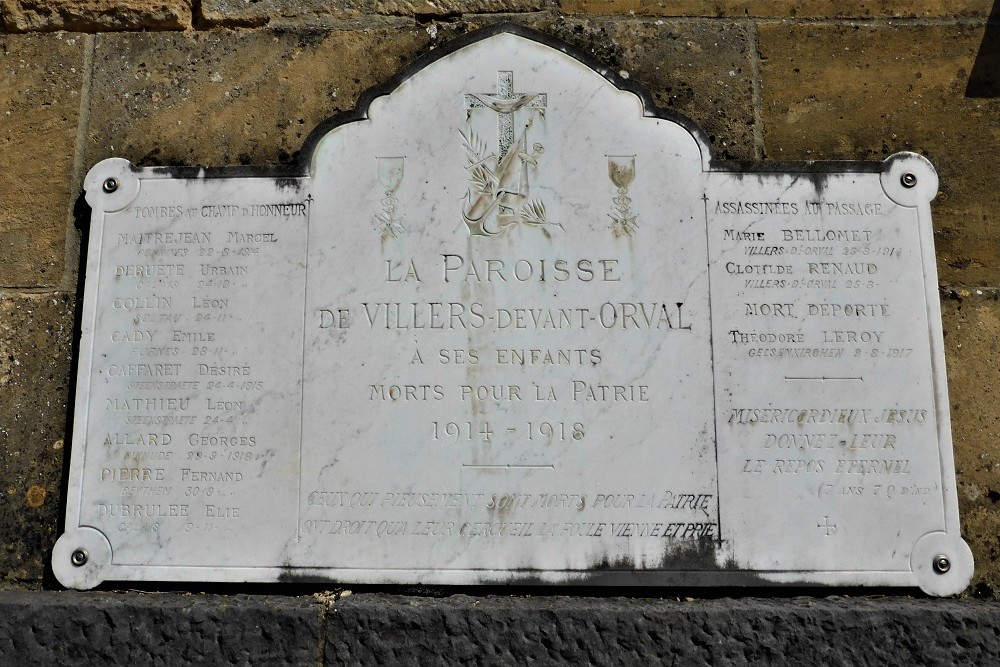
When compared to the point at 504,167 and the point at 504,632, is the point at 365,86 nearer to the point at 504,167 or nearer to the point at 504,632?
the point at 504,167

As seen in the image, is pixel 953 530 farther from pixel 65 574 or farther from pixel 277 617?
pixel 65 574

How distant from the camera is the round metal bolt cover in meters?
2.93

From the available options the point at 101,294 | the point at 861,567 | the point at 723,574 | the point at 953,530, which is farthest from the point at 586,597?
the point at 101,294

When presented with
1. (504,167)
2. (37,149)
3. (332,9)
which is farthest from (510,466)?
(37,149)

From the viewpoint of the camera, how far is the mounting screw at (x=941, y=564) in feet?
9.30

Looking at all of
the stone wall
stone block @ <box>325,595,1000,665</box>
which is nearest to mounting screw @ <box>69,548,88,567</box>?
the stone wall

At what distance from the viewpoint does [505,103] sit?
323cm

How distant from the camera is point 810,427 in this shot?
2.93 m

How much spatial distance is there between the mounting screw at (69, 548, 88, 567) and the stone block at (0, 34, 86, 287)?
1.10 m

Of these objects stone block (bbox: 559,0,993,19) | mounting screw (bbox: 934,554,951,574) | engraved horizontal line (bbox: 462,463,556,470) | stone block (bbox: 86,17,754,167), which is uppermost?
stone block (bbox: 559,0,993,19)

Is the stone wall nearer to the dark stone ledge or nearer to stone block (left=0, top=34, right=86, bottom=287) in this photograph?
stone block (left=0, top=34, right=86, bottom=287)

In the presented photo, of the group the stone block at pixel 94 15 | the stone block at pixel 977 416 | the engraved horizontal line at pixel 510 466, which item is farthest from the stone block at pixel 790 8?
the engraved horizontal line at pixel 510 466

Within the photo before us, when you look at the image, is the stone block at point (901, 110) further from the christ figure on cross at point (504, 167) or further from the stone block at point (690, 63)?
the christ figure on cross at point (504, 167)

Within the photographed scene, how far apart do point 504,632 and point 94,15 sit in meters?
3.13
